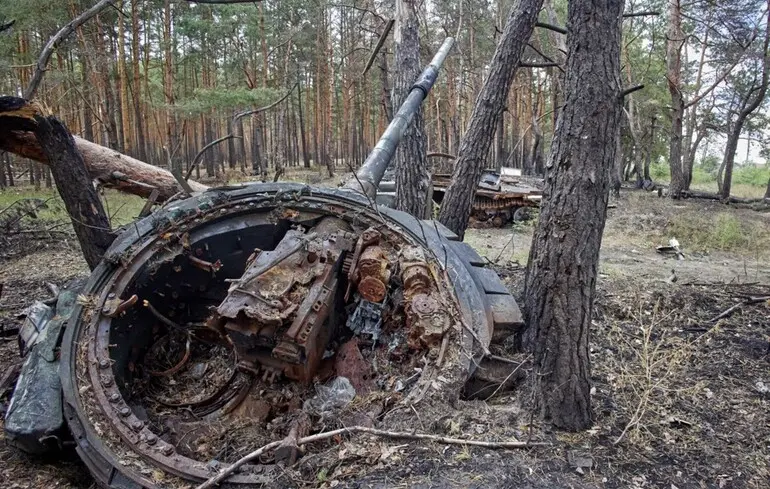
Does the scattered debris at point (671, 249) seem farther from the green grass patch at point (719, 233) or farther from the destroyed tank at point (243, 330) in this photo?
the destroyed tank at point (243, 330)

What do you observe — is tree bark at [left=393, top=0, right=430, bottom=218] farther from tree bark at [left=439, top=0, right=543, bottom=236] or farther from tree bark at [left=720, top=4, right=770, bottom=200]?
tree bark at [left=720, top=4, right=770, bottom=200]

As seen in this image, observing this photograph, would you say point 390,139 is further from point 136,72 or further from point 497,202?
point 136,72

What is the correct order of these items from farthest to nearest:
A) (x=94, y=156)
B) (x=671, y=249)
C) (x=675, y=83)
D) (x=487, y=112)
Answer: (x=675, y=83) < (x=671, y=249) < (x=94, y=156) < (x=487, y=112)

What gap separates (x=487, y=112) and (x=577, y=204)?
3069 mm

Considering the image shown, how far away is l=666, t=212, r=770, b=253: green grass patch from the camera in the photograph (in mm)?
9393

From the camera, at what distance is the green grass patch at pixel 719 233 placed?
9.39 m

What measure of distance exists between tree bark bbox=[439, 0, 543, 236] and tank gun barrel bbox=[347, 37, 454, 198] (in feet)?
2.19

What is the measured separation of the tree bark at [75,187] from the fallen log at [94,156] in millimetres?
123

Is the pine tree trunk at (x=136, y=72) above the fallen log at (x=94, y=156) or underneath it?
above

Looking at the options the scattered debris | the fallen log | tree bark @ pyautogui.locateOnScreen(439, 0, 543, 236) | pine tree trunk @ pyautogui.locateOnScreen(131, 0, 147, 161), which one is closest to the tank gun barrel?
tree bark @ pyautogui.locateOnScreen(439, 0, 543, 236)

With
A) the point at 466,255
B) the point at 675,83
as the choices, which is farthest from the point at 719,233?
the point at 466,255

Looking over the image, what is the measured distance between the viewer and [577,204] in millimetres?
2719

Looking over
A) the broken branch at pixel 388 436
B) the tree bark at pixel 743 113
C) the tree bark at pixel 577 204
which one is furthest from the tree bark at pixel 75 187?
the tree bark at pixel 743 113

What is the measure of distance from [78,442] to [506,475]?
2.24m
